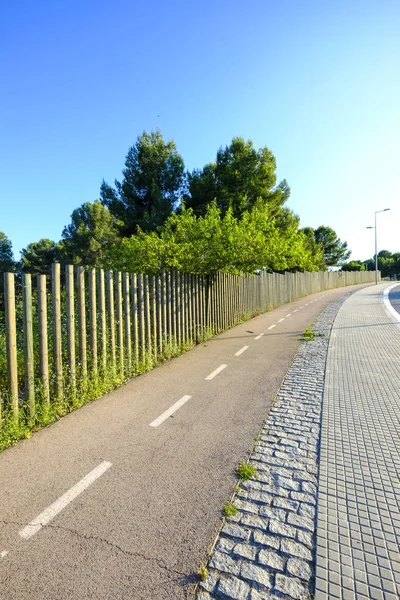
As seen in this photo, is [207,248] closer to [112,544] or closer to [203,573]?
[112,544]

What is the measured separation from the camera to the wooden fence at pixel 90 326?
4.10m

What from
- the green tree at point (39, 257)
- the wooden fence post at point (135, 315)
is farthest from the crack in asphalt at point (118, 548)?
the green tree at point (39, 257)

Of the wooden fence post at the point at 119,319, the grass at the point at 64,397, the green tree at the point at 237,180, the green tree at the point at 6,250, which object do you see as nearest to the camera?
the grass at the point at 64,397

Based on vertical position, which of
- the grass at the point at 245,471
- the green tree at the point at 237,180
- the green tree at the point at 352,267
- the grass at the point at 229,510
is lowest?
the grass at the point at 229,510

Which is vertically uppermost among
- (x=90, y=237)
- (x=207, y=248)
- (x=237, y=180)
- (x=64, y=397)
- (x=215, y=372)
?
(x=237, y=180)

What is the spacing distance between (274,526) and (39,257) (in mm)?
46319

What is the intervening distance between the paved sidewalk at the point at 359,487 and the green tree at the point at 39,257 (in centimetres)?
3629

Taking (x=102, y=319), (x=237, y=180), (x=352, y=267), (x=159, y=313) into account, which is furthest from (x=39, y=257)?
(x=352, y=267)

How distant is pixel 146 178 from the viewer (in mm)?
22469

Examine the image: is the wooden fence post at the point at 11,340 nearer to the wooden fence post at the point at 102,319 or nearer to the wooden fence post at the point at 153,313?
the wooden fence post at the point at 102,319

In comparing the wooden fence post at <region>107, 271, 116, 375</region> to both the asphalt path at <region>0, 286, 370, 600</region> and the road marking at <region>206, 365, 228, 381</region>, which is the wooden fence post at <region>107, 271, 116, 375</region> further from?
the road marking at <region>206, 365, 228, 381</region>

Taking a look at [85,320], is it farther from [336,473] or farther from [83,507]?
[336,473]

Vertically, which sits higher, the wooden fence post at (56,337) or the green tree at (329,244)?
the green tree at (329,244)

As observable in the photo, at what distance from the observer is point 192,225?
917cm
